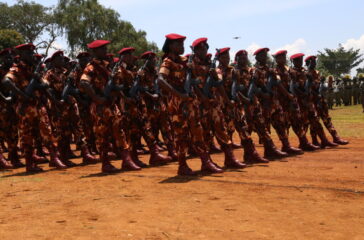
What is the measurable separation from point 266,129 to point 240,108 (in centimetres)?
82

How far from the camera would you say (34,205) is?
5359 mm

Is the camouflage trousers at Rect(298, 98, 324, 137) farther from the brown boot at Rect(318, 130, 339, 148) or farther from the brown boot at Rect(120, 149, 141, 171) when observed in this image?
the brown boot at Rect(120, 149, 141, 171)

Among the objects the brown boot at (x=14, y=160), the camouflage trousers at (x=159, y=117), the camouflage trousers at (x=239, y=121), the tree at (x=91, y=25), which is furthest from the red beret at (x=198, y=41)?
the tree at (x=91, y=25)

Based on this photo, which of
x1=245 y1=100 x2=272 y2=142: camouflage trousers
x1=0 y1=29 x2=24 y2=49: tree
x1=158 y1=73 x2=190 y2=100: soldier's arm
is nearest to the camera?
x1=158 y1=73 x2=190 y2=100: soldier's arm

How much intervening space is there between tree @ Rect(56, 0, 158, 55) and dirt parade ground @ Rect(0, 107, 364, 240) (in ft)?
132

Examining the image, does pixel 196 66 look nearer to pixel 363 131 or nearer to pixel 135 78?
pixel 135 78

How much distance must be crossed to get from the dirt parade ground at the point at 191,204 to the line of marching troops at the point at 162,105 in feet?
2.51

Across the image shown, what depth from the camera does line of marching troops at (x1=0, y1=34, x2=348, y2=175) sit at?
724cm

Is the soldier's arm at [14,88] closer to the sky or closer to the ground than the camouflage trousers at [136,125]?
closer to the sky

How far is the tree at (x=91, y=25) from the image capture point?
46000 millimetres

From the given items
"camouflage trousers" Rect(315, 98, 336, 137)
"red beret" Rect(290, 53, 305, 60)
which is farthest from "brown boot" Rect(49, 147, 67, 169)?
"camouflage trousers" Rect(315, 98, 336, 137)

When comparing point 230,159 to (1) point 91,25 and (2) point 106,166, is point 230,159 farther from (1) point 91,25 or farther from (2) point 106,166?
(1) point 91,25

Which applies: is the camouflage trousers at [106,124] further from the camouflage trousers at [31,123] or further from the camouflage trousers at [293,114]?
the camouflage trousers at [293,114]

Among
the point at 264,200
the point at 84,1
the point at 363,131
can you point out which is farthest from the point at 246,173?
the point at 84,1
